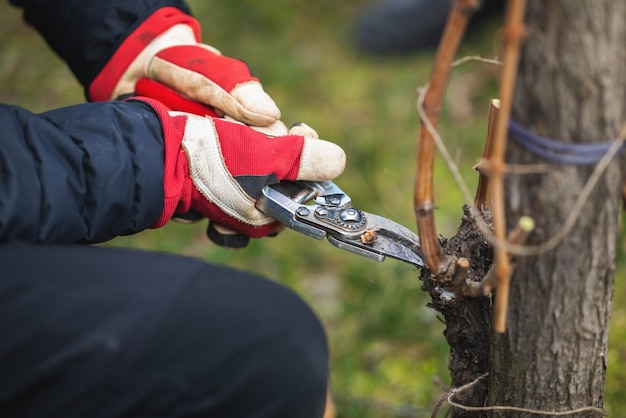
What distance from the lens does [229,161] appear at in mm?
1430

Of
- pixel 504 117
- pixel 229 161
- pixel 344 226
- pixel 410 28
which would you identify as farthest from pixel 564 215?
pixel 410 28

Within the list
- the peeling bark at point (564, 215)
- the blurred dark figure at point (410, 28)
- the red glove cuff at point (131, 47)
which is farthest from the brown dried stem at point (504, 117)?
the blurred dark figure at point (410, 28)

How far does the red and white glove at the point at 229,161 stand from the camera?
1410 mm

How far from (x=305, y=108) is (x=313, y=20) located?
3.14 ft

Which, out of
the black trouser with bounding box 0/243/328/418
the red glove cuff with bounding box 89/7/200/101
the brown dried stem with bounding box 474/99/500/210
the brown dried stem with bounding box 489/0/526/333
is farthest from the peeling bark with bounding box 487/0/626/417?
the red glove cuff with bounding box 89/7/200/101

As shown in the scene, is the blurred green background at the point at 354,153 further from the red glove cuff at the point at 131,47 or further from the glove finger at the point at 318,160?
the red glove cuff at the point at 131,47

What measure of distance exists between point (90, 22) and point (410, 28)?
93.1 inches

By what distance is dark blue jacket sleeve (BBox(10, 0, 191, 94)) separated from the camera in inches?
67.5

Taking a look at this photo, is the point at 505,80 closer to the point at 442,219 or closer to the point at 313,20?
the point at 442,219

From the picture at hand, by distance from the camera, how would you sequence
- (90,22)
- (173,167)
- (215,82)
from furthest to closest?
(90,22) < (215,82) < (173,167)

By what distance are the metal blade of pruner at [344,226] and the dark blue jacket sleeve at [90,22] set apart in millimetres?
616

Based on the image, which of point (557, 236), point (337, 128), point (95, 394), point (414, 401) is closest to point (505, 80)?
point (557, 236)

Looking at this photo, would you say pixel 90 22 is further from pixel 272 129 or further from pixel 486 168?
pixel 486 168

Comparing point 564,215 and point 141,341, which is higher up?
point 564,215
